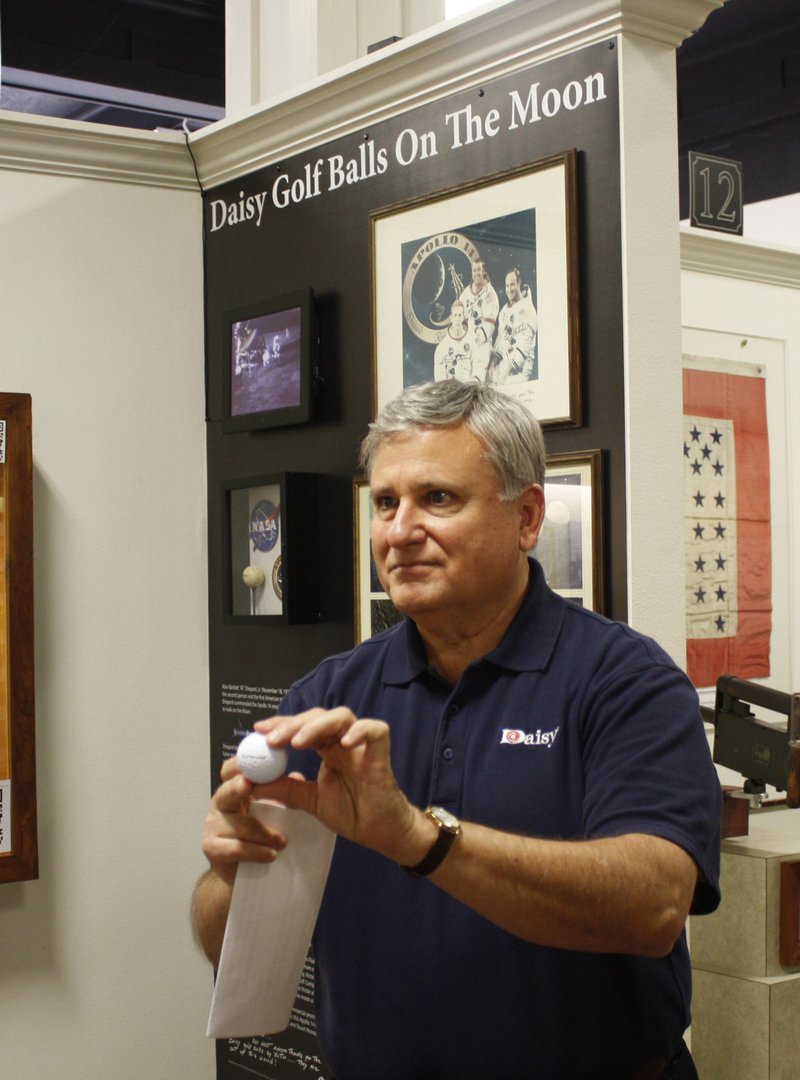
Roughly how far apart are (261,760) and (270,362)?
182 cm

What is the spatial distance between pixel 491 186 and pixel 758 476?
6.78 feet

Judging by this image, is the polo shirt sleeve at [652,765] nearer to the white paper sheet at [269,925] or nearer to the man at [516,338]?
the white paper sheet at [269,925]

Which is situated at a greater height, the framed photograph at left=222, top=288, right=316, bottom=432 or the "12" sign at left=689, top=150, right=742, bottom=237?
the "12" sign at left=689, top=150, right=742, bottom=237

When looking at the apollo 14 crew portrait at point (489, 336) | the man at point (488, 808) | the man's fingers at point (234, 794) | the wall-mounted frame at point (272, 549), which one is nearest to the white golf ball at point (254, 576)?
the wall-mounted frame at point (272, 549)

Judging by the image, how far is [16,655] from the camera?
3.10 metres

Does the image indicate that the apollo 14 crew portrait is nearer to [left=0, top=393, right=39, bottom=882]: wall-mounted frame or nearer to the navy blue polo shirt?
the navy blue polo shirt

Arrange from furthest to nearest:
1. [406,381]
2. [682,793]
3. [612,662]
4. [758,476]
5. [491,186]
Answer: [758,476]
[406,381]
[491,186]
[612,662]
[682,793]

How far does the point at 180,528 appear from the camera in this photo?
11.3 feet

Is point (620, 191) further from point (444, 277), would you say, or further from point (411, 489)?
point (411, 489)

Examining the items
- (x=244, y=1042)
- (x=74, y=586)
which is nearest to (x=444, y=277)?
(x=74, y=586)

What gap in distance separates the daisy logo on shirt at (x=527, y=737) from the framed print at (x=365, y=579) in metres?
1.15

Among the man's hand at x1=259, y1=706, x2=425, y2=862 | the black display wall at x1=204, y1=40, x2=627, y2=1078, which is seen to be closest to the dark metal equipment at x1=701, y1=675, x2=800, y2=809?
the black display wall at x1=204, y1=40, x2=627, y2=1078

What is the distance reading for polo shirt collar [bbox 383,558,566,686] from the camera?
1.84 metres

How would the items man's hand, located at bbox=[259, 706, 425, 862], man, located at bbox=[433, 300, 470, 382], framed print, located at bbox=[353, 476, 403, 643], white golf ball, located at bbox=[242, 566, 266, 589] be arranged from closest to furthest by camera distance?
man's hand, located at bbox=[259, 706, 425, 862] → man, located at bbox=[433, 300, 470, 382] → framed print, located at bbox=[353, 476, 403, 643] → white golf ball, located at bbox=[242, 566, 266, 589]
